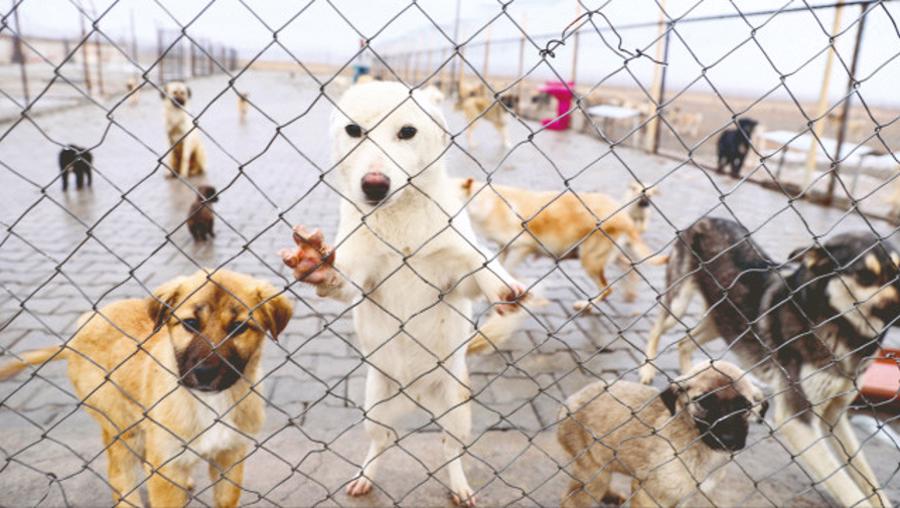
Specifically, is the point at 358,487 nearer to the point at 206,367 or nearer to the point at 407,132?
the point at 206,367

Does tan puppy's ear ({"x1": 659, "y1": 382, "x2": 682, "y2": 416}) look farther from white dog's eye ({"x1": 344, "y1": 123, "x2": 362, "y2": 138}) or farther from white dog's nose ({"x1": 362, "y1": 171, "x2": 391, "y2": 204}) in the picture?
white dog's eye ({"x1": 344, "y1": 123, "x2": 362, "y2": 138})

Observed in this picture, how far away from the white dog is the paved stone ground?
17 centimetres

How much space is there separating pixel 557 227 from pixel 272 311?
132 inches

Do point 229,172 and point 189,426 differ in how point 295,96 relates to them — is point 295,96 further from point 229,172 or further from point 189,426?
point 189,426

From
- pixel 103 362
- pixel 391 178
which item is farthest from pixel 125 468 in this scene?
pixel 391 178

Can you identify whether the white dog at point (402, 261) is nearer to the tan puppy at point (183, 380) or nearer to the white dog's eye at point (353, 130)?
the white dog's eye at point (353, 130)

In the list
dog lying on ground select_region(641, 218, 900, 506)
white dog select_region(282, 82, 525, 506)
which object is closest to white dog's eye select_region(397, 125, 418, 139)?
white dog select_region(282, 82, 525, 506)

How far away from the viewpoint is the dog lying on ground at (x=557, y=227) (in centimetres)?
523

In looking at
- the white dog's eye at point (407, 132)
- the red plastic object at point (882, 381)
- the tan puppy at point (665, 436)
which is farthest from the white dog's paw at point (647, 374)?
the white dog's eye at point (407, 132)

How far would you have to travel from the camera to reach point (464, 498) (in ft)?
9.76

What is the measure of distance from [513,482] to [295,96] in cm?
2496

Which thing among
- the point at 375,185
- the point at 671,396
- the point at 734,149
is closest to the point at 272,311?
the point at 375,185

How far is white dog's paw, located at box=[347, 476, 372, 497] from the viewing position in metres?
3.02

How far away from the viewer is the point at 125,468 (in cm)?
265
